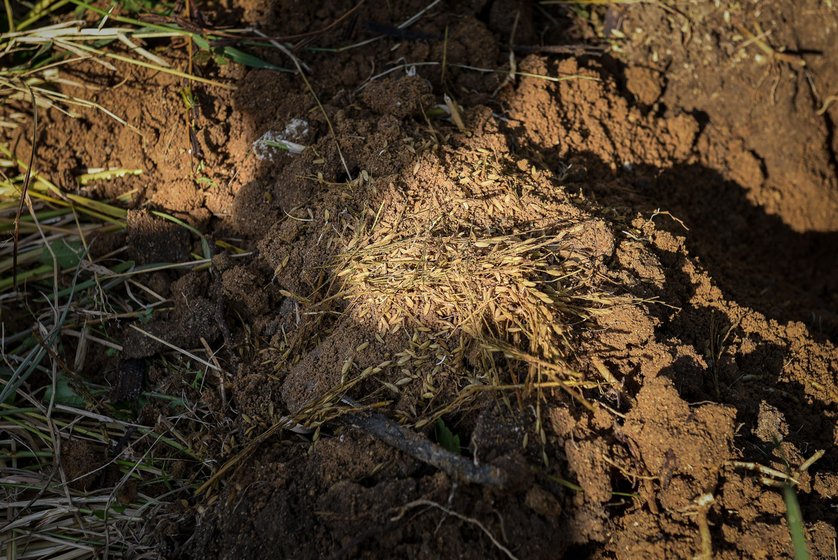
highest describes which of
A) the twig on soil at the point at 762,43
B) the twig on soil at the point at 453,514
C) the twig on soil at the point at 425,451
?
the twig on soil at the point at 762,43

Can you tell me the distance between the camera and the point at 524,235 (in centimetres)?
219

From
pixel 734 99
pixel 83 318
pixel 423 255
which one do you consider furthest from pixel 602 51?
pixel 83 318

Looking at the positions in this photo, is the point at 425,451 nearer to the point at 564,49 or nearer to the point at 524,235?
the point at 524,235

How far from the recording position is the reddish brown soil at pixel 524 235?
1.82 meters

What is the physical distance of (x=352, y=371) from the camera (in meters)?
2.04

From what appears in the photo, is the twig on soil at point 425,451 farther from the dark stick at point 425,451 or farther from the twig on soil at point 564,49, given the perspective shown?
the twig on soil at point 564,49

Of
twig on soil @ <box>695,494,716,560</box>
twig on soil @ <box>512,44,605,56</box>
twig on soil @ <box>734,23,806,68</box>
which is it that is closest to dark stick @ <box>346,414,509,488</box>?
twig on soil @ <box>695,494,716,560</box>

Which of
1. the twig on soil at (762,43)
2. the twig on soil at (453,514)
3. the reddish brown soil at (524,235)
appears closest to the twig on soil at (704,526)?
the reddish brown soil at (524,235)

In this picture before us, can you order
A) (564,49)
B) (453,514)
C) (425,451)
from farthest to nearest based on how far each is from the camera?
(564,49) → (425,451) → (453,514)

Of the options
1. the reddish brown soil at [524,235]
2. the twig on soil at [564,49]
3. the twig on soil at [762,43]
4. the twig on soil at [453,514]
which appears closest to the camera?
the twig on soil at [453,514]

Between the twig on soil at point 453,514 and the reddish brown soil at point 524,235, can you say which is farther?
the reddish brown soil at point 524,235

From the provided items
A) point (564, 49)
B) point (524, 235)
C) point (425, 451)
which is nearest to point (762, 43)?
point (564, 49)

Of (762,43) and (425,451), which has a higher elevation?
(762,43)

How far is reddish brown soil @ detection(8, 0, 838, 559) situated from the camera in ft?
5.98
